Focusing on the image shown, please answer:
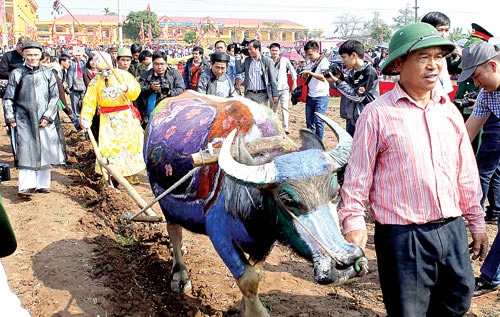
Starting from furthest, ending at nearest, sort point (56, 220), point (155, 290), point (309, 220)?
1. point (56, 220)
2. point (155, 290)
3. point (309, 220)

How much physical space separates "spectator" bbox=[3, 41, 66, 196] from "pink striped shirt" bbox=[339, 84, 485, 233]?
5.33 metres

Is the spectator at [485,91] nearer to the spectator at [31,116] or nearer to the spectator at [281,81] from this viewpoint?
the spectator at [31,116]

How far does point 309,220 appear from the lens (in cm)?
265

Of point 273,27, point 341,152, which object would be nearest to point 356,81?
point 341,152

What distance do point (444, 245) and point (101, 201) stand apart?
5.25m

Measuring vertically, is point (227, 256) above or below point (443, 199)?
below

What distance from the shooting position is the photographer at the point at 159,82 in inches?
287

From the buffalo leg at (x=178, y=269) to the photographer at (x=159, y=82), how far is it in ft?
10.8

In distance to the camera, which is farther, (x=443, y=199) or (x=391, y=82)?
(x=391, y=82)

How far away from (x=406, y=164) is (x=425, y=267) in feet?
1.63

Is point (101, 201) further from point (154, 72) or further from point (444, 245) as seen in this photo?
point (444, 245)

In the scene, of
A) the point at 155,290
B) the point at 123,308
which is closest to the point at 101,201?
the point at 155,290

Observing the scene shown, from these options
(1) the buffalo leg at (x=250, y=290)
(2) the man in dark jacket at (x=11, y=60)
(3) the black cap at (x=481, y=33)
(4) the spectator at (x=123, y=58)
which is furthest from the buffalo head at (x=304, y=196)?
(2) the man in dark jacket at (x=11, y=60)

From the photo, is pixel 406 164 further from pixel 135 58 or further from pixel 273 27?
pixel 273 27
